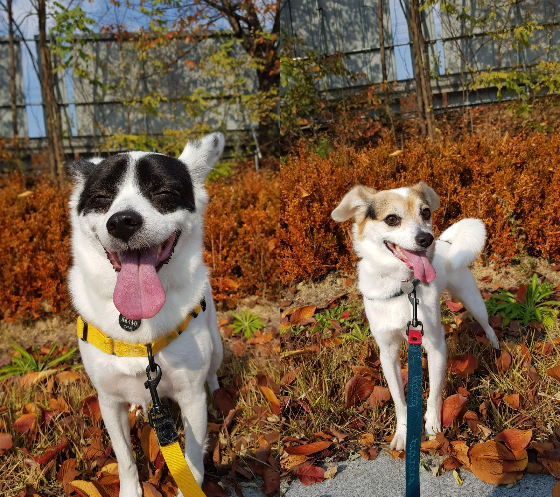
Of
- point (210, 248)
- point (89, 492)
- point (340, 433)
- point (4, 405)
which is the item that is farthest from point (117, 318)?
→ point (210, 248)

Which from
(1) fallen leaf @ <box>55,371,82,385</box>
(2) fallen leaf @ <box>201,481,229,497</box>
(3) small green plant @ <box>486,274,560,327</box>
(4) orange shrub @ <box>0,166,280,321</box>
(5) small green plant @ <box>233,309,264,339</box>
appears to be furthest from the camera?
(4) orange shrub @ <box>0,166,280,321</box>

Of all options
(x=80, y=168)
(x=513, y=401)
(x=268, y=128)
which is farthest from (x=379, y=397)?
(x=268, y=128)

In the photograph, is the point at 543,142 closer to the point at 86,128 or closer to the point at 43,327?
the point at 43,327

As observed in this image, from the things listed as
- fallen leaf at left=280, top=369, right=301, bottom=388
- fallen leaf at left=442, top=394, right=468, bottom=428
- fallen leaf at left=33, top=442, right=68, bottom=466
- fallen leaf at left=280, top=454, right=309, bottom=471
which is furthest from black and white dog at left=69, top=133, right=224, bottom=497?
fallen leaf at left=442, top=394, right=468, bottom=428

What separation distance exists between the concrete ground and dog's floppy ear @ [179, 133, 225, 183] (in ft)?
5.70

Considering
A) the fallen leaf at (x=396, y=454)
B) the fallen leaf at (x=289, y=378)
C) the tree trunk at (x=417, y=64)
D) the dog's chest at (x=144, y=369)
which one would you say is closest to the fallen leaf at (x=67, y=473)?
the dog's chest at (x=144, y=369)

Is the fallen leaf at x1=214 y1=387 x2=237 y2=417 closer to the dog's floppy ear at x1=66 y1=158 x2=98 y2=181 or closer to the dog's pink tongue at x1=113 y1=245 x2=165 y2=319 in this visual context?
the dog's pink tongue at x1=113 y1=245 x2=165 y2=319

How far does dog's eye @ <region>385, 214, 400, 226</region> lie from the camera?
99.8 inches

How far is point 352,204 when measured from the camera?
2.79 metres

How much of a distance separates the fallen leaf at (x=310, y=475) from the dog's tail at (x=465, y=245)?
153 centimetres

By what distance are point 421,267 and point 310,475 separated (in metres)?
1.26

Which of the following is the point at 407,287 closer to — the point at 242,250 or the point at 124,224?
the point at 124,224

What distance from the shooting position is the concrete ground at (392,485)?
2066 mm

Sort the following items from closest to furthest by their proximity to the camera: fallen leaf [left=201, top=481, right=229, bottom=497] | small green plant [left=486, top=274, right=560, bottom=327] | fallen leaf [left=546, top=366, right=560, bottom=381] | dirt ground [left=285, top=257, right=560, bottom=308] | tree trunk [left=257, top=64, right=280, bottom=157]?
fallen leaf [left=201, top=481, right=229, bottom=497], fallen leaf [left=546, top=366, right=560, bottom=381], small green plant [left=486, top=274, right=560, bottom=327], dirt ground [left=285, top=257, right=560, bottom=308], tree trunk [left=257, top=64, right=280, bottom=157]
